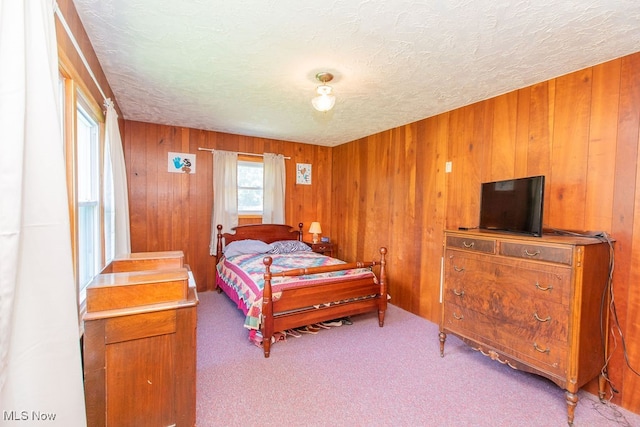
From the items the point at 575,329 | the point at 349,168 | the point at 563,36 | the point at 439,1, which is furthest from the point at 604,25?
the point at 349,168

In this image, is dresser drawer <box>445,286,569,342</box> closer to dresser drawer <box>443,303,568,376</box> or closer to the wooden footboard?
dresser drawer <box>443,303,568,376</box>

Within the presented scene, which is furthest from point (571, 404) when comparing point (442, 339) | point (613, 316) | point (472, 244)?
point (472, 244)

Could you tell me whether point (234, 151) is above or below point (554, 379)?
above

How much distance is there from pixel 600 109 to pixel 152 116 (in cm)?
437

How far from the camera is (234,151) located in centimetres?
438

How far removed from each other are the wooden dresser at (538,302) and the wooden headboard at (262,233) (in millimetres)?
2829

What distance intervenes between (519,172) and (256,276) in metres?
2.67

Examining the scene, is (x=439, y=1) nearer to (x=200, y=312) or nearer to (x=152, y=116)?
(x=152, y=116)

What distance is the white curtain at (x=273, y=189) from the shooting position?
14.9 feet

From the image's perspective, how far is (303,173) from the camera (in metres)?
4.96

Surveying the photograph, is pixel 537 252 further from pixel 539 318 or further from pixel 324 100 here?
pixel 324 100

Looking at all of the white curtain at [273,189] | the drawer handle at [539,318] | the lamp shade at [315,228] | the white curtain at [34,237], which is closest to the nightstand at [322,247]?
the lamp shade at [315,228]

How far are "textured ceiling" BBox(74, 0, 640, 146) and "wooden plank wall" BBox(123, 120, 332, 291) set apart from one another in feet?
2.92

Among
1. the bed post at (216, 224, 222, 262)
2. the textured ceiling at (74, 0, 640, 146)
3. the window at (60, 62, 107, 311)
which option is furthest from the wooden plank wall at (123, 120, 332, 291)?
the window at (60, 62, 107, 311)
